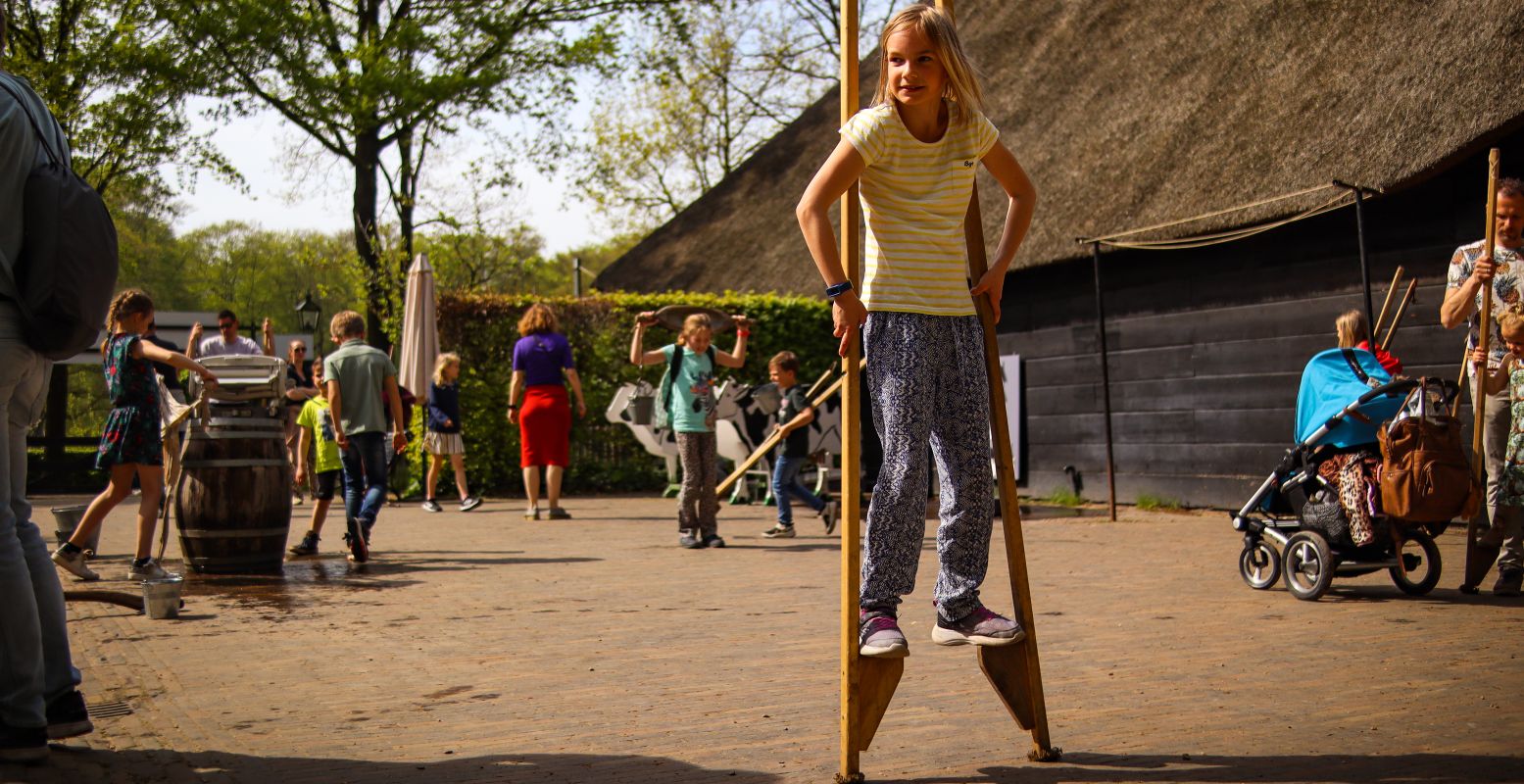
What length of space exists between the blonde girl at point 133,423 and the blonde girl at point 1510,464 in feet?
24.0

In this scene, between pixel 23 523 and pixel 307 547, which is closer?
pixel 23 523

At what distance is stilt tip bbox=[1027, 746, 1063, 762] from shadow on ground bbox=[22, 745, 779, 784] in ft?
2.48

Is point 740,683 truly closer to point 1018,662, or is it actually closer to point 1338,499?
point 1018,662

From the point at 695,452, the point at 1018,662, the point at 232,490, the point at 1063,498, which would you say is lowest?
the point at 1018,662

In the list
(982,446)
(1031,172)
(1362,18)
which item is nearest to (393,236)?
(1031,172)

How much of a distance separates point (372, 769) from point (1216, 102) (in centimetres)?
1240

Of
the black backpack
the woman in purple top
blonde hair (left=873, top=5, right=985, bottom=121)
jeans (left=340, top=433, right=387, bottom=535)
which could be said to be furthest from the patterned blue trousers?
the woman in purple top

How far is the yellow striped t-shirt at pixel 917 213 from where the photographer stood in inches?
162

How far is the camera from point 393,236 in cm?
3903

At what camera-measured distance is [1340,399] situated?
772cm

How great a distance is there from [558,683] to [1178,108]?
11.4 metres

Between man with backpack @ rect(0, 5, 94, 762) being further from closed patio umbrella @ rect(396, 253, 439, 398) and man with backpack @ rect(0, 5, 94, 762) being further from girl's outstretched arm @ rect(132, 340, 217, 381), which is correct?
closed patio umbrella @ rect(396, 253, 439, 398)

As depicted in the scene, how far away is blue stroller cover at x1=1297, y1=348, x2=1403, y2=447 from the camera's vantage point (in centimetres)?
765

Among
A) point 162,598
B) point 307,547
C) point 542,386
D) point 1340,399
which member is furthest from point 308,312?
point 1340,399
